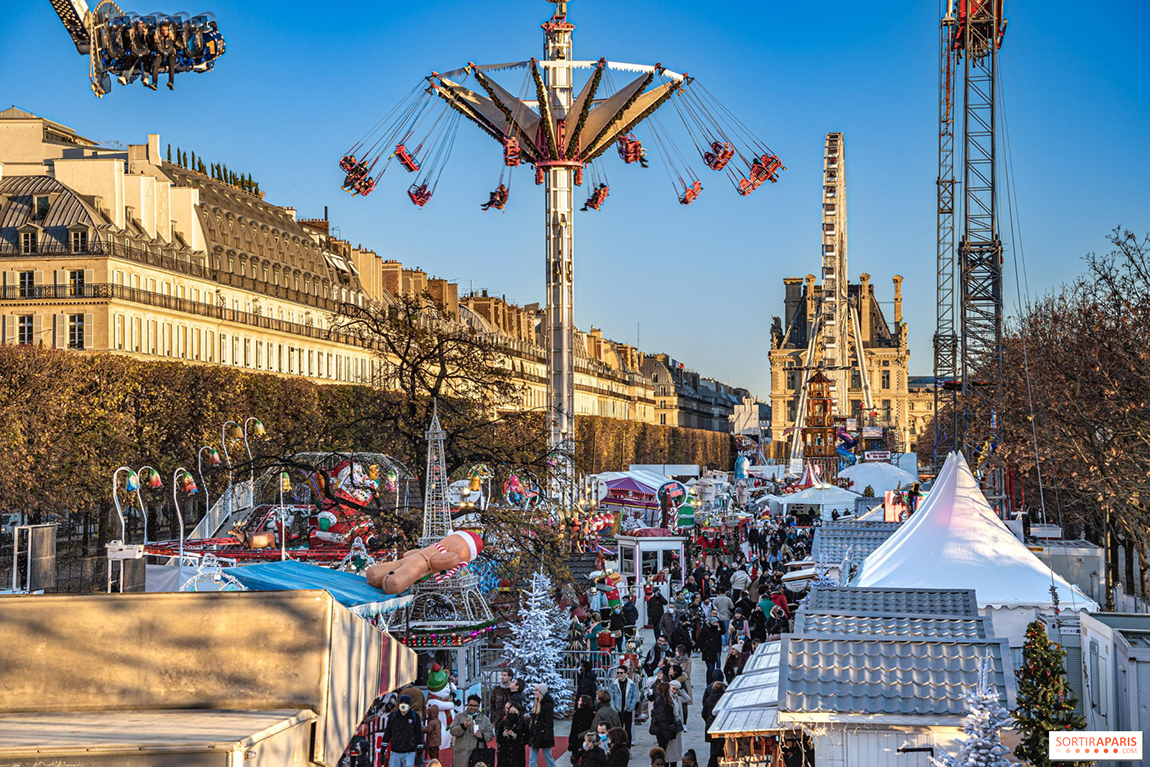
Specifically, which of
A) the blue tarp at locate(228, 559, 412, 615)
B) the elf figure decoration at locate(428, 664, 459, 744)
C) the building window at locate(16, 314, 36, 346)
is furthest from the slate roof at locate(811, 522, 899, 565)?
the building window at locate(16, 314, 36, 346)

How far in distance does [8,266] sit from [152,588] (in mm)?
42702

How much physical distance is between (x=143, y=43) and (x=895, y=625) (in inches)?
320

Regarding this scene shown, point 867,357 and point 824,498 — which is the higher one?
point 867,357

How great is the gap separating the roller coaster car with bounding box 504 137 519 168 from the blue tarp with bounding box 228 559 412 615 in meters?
19.7

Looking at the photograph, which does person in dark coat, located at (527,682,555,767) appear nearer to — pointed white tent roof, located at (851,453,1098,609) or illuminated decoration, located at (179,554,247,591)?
illuminated decoration, located at (179,554,247,591)

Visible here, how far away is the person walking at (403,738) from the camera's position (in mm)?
12344

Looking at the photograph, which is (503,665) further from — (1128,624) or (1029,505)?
(1029,505)

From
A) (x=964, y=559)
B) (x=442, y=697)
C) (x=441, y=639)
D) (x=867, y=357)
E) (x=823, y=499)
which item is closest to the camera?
(x=442, y=697)

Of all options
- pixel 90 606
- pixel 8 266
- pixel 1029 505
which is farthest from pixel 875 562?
pixel 8 266

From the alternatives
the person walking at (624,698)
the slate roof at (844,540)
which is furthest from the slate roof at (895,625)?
the slate roof at (844,540)

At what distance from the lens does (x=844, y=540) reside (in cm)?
2420

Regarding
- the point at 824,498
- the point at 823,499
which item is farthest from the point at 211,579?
the point at 824,498

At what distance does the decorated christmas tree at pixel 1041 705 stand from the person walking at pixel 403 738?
18.8ft

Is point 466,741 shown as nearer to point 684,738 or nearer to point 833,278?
point 684,738
